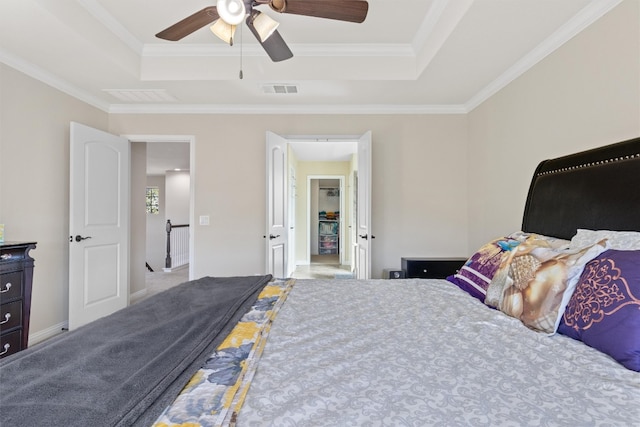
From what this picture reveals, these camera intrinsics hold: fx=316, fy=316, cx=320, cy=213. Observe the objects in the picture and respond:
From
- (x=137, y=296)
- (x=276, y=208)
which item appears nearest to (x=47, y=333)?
(x=137, y=296)

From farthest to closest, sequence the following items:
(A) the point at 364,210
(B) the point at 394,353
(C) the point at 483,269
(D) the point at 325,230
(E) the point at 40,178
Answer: (D) the point at 325,230 → (A) the point at 364,210 → (E) the point at 40,178 → (C) the point at 483,269 → (B) the point at 394,353

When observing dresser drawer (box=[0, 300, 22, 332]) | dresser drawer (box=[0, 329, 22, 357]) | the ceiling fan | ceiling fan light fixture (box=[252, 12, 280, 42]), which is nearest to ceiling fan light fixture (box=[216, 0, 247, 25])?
the ceiling fan

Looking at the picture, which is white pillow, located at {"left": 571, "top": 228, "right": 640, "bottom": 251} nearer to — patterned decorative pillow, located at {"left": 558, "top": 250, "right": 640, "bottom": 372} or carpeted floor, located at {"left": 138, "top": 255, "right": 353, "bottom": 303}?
patterned decorative pillow, located at {"left": 558, "top": 250, "right": 640, "bottom": 372}

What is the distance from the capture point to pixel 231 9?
1.65 metres

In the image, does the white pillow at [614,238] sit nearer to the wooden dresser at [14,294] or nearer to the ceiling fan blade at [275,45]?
the ceiling fan blade at [275,45]

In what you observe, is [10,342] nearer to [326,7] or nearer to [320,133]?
[326,7]

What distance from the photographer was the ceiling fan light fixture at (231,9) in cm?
163

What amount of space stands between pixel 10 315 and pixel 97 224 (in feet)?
4.11

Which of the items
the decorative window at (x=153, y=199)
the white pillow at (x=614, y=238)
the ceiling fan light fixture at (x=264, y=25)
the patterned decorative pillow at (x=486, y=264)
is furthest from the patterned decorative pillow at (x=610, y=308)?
the decorative window at (x=153, y=199)

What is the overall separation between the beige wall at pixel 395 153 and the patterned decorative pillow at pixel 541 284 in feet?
3.14

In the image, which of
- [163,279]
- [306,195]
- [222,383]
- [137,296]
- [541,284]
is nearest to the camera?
[222,383]

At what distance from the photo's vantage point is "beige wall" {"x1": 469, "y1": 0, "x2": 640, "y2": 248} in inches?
67.4

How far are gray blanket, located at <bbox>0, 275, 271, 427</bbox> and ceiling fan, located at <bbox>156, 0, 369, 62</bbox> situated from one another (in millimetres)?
1518

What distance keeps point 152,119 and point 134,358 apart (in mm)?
3432
